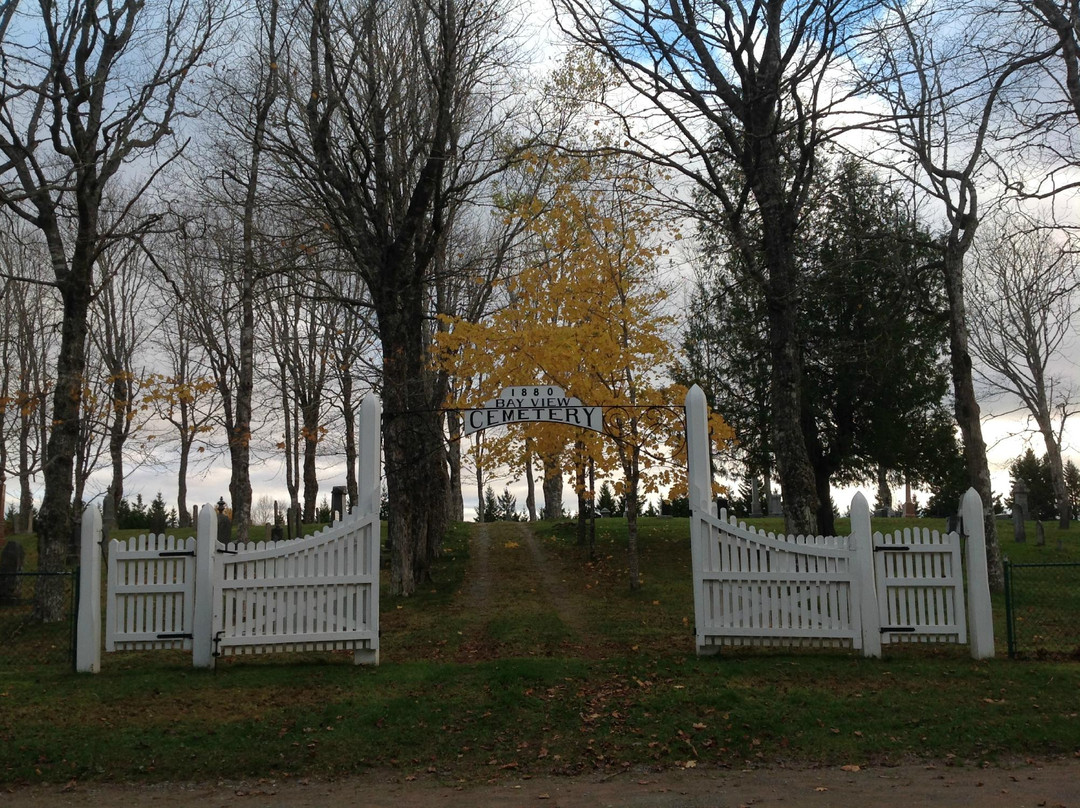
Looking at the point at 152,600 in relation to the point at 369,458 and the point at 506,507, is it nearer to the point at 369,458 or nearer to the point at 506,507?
the point at 369,458

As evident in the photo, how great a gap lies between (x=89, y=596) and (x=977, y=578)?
951cm

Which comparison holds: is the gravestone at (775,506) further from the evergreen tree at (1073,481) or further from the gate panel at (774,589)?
the gate panel at (774,589)

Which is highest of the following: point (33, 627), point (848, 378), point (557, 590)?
point (848, 378)

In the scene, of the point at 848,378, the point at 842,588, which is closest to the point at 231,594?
the point at 842,588

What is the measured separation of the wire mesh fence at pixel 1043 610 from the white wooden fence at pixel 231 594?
7053 mm

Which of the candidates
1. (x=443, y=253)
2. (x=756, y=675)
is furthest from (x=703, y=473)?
(x=443, y=253)

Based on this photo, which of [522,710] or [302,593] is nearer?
[522,710]

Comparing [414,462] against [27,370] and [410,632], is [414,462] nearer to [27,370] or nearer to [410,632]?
[410,632]

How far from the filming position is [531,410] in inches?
435

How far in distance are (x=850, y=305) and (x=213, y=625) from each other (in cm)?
1761

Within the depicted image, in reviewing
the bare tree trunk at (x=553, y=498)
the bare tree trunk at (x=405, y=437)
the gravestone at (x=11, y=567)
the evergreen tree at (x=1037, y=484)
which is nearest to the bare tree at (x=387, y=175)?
the bare tree trunk at (x=405, y=437)

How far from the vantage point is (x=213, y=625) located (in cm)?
990

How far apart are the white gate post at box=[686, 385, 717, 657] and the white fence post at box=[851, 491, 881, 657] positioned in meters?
1.56

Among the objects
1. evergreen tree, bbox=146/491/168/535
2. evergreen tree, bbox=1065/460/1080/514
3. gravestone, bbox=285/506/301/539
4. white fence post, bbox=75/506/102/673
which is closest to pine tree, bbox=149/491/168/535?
evergreen tree, bbox=146/491/168/535
